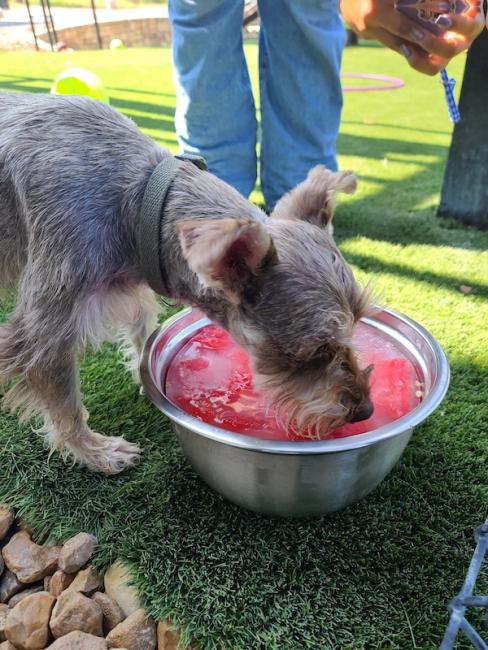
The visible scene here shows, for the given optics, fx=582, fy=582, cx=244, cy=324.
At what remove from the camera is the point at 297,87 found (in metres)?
4.63

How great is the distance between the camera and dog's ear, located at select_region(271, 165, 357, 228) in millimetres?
2449

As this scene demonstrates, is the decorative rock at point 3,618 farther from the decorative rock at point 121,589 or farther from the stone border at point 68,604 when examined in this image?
the decorative rock at point 121,589

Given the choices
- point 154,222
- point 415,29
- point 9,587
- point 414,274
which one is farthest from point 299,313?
point 414,274

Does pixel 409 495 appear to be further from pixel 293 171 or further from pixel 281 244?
pixel 293 171

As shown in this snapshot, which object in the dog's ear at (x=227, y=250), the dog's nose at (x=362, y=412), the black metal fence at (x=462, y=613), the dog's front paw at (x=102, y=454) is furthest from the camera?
the dog's front paw at (x=102, y=454)

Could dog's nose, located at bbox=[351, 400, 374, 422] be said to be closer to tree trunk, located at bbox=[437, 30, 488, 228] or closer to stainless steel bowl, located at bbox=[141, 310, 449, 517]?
stainless steel bowl, located at bbox=[141, 310, 449, 517]

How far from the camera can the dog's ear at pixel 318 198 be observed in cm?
245

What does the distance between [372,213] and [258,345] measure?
12.3 ft

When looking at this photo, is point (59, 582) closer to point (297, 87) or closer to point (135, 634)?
point (135, 634)

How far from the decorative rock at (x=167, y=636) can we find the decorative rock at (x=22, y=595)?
1.90 feet

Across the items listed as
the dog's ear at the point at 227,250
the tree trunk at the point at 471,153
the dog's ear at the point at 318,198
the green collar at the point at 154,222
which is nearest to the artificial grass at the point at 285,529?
the dog's ear at the point at 318,198

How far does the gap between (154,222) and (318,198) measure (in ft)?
2.26

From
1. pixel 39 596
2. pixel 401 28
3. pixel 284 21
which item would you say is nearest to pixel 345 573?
pixel 39 596

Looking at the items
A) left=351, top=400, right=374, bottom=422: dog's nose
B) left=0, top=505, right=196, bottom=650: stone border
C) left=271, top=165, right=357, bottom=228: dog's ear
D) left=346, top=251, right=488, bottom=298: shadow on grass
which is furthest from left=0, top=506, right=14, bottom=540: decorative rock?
left=346, top=251, right=488, bottom=298: shadow on grass
